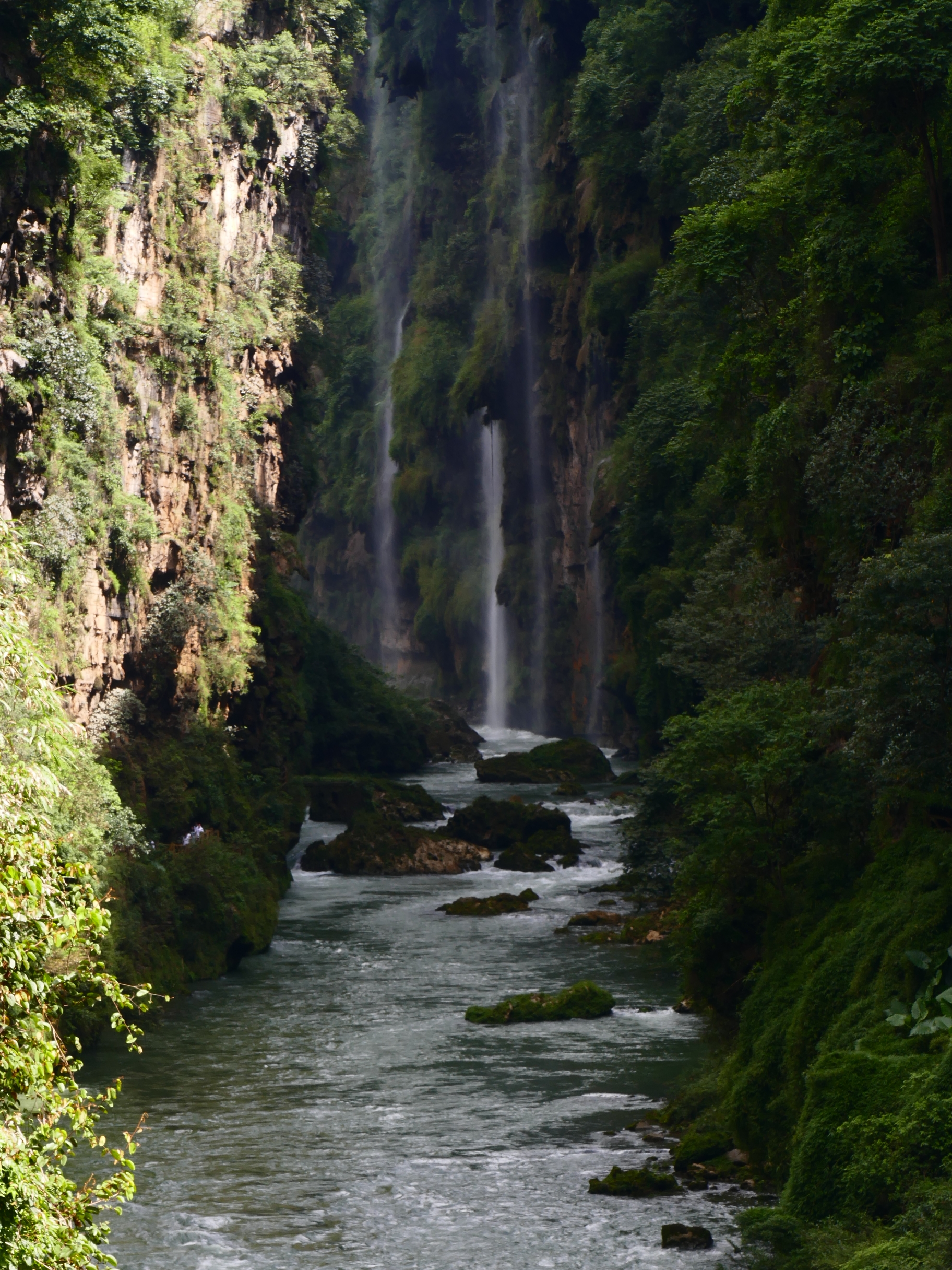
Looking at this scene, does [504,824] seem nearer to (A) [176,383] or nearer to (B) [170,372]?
(A) [176,383]

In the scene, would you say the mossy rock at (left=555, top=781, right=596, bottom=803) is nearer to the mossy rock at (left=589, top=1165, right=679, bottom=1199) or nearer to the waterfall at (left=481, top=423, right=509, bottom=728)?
the waterfall at (left=481, top=423, right=509, bottom=728)

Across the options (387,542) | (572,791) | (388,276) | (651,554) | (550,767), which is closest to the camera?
(651,554)

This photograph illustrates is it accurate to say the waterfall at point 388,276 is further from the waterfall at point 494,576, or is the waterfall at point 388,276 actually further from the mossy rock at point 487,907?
the mossy rock at point 487,907

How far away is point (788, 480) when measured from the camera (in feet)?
82.5

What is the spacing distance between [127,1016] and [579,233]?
46.2 metres

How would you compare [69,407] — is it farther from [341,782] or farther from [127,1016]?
[341,782]

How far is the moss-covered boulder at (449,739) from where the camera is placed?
6844 cm

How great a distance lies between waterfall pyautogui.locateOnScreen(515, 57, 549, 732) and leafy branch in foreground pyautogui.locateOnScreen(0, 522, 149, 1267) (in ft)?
222

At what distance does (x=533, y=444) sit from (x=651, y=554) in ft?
112

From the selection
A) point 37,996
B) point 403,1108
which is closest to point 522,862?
point 403,1108

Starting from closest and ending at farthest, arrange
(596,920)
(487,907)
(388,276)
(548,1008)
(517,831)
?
(548,1008) < (596,920) < (487,907) < (517,831) < (388,276)

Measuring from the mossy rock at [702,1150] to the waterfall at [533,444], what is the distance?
2338 inches

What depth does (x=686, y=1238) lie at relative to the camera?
49.5 ft

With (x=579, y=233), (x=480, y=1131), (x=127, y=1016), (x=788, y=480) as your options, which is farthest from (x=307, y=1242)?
(x=579, y=233)
